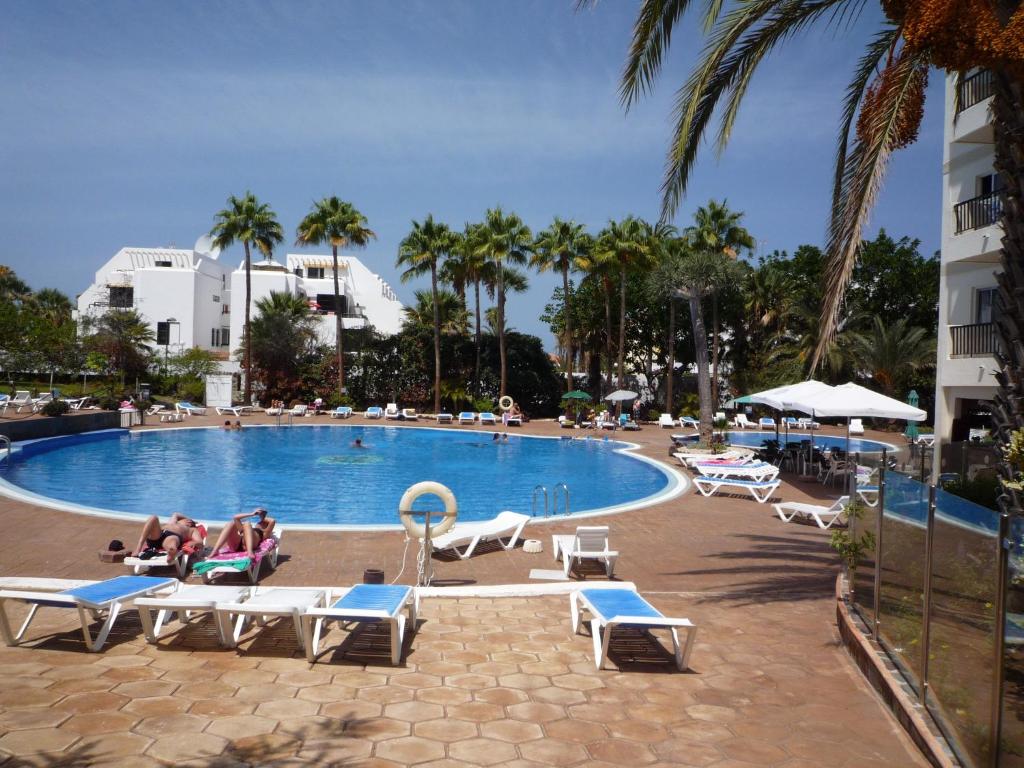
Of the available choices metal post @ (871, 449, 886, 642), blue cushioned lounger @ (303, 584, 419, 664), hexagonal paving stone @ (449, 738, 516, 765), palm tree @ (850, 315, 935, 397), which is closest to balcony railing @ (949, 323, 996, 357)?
metal post @ (871, 449, 886, 642)

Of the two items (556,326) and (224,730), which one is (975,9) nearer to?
(224,730)

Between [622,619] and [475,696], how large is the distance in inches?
49.8

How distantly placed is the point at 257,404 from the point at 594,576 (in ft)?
114

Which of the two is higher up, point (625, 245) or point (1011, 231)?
point (625, 245)

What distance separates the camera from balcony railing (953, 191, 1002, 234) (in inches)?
626

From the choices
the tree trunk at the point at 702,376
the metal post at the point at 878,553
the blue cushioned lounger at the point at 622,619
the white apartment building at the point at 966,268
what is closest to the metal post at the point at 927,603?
the metal post at the point at 878,553

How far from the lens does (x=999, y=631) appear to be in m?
3.45

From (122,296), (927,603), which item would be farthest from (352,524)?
(122,296)

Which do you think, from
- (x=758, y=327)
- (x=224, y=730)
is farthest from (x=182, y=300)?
(x=224, y=730)

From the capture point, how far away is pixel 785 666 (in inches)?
221

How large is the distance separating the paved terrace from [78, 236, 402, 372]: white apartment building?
38.6 m

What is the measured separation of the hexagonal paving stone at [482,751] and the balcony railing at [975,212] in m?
16.3

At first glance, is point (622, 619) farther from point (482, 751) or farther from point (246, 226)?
point (246, 226)

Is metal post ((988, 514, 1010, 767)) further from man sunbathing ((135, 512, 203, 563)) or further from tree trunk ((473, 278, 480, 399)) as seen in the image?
tree trunk ((473, 278, 480, 399))
